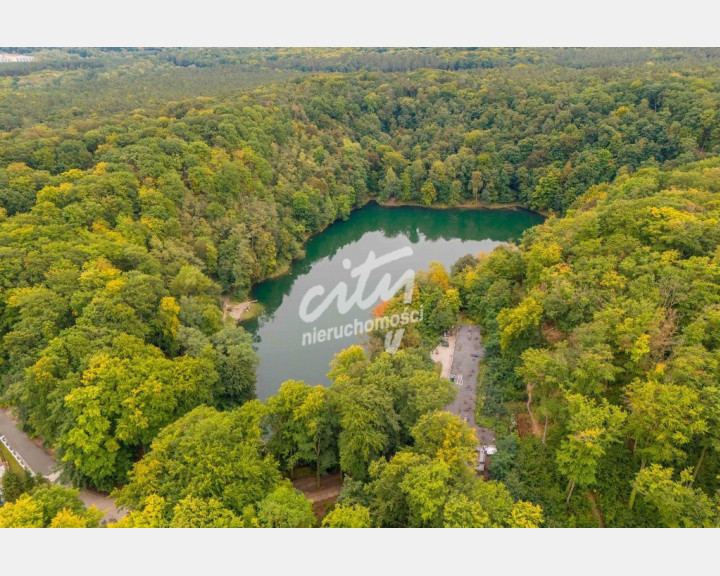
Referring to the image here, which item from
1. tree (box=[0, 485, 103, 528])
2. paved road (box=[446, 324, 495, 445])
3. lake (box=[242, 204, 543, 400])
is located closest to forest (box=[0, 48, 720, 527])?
tree (box=[0, 485, 103, 528])

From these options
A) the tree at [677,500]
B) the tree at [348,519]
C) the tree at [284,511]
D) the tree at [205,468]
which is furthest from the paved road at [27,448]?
the tree at [677,500]

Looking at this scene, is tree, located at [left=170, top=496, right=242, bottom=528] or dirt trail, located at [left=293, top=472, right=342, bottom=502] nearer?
tree, located at [left=170, top=496, right=242, bottom=528]

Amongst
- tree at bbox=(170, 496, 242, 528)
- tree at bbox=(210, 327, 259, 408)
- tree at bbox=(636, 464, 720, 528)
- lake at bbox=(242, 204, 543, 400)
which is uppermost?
tree at bbox=(636, 464, 720, 528)

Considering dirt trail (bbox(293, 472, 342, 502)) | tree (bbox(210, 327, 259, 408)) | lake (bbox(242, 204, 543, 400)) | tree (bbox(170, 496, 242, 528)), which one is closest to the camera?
tree (bbox(170, 496, 242, 528))

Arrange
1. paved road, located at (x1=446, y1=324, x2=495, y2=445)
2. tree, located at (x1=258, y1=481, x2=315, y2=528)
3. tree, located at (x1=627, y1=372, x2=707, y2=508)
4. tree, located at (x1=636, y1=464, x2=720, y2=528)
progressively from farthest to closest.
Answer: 1. paved road, located at (x1=446, y1=324, x2=495, y2=445)
2. tree, located at (x1=627, y1=372, x2=707, y2=508)
3. tree, located at (x1=258, y1=481, x2=315, y2=528)
4. tree, located at (x1=636, y1=464, x2=720, y2=528)

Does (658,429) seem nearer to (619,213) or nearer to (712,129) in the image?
(619,213)

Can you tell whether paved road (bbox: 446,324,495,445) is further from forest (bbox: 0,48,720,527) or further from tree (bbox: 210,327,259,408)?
tree (bbox: 210,327,259,408)

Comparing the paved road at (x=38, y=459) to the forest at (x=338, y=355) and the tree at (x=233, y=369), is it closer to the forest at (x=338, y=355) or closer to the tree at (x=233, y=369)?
the forest at (x=338, y=355)
